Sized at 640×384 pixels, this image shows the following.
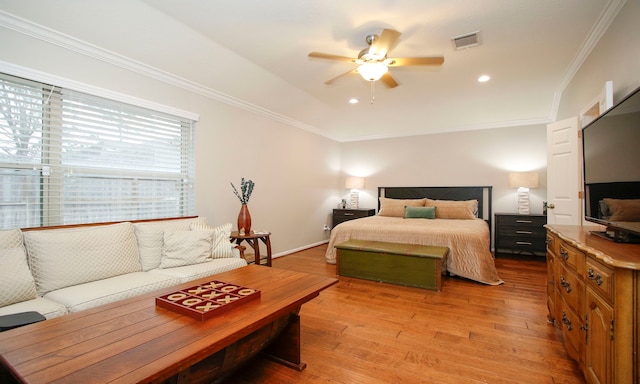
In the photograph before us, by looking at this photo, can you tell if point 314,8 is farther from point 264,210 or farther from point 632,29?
point 264,210

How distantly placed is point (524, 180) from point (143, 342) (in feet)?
18.8

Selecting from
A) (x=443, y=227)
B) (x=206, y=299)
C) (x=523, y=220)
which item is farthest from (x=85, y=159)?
(x=523, y=220)

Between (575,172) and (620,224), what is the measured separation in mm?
1889

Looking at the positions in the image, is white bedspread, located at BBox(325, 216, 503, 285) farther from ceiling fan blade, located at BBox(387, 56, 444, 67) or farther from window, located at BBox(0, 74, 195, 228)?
window, located at BBox(0, 74, 195, 228)

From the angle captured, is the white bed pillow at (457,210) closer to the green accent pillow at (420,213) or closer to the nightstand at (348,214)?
the green accent pillow at (420,213)

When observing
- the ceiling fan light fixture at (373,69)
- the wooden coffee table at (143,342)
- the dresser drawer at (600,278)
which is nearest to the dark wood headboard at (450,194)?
the ceiling fan light fixture at (373,69)

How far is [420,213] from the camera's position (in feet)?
17.5

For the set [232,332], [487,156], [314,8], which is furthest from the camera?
[487,156]

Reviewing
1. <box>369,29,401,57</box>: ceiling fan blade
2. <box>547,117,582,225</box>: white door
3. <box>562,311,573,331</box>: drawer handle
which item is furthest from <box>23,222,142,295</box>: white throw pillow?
<box>547,117,582,225</box>: white door

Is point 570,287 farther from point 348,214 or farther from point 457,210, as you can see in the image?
point 348,214

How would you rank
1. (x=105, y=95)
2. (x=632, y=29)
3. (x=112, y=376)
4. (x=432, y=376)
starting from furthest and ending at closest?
(x=105, y=95)
(x=632, y=29)
(x=432, y=376)
(x=112, y=376)

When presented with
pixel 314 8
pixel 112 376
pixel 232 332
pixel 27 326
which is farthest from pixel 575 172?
pixel 27 326

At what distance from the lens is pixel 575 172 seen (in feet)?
10.5

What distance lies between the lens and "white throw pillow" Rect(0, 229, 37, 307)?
1.84m
